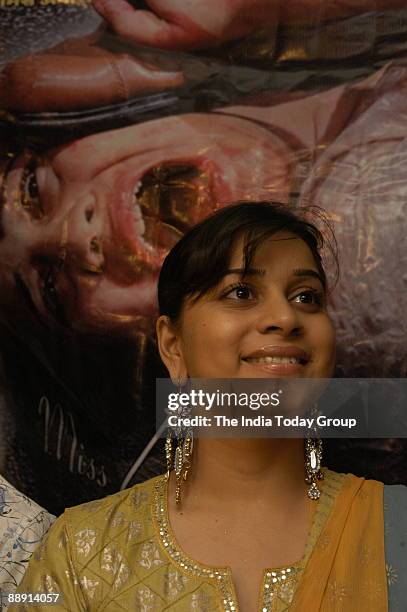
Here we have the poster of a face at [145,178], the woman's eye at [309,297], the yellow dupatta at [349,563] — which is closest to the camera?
the yellow dupatta at [349,563]

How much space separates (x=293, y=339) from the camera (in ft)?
3.70

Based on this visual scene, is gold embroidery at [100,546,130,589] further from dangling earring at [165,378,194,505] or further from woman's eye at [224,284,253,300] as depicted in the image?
woman's eye at [224,284,253,300]

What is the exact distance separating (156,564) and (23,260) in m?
0.66

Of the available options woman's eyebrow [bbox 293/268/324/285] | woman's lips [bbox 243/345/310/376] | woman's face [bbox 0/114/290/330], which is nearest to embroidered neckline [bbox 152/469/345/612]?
woman's lips [bbox 243/345/310/376]

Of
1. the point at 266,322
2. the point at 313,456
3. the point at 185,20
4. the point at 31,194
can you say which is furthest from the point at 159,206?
the point at 313,456

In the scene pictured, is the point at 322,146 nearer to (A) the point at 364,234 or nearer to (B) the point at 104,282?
(A) the point at 364,234

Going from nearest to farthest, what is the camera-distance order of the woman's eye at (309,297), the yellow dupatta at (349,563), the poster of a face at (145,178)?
the yellow dupatta at (349,563) → the woman's eye at (309,297) → the poster of a face at (145,178)

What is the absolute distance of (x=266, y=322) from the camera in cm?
113

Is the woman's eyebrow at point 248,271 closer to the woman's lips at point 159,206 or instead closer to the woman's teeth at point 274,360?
the woman's teeth at point 274,360

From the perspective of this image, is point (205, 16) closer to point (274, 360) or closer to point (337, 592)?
point (274, 360)

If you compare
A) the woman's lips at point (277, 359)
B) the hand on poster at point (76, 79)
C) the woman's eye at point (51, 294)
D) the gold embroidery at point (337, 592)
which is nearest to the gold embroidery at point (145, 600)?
the gold embroidery at point (337, 592)

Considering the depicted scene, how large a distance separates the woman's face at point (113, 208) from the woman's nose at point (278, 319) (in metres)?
0.40

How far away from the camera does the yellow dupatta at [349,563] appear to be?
107 centimetres

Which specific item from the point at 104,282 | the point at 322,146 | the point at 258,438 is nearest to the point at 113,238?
the point at 104,282
